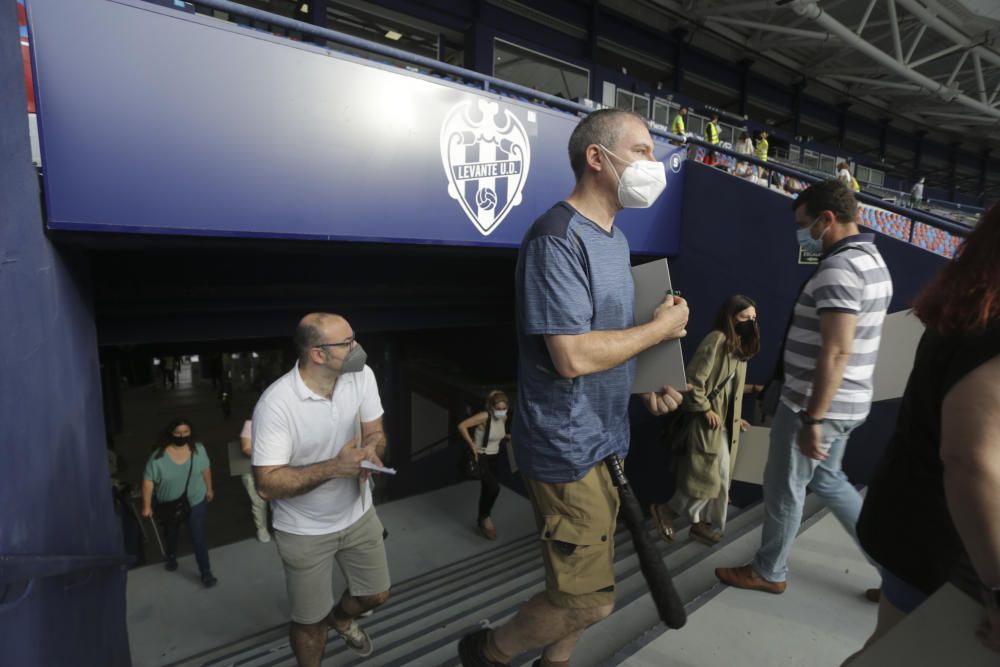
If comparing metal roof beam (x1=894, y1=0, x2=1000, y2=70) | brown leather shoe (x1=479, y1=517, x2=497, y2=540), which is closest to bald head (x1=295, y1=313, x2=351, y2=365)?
brown leather shoe (x1=479, y1=517, x2=497, y2=540)

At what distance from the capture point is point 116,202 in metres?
2.56

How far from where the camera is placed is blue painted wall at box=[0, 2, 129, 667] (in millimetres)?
1713

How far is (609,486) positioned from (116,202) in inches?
112

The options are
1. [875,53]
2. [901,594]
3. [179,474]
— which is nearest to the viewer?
[901,594]

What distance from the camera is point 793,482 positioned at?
2.32 metres

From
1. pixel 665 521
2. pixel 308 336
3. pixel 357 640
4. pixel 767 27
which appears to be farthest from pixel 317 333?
pixel 767 27

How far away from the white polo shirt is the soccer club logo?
1.93 metres

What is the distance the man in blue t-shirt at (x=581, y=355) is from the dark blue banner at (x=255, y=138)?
7.30 ft

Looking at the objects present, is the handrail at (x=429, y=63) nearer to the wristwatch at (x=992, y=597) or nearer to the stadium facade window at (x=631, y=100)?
the wristwatch at (x=992, y=597)

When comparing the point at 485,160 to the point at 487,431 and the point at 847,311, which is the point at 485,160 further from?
the point at 487,431

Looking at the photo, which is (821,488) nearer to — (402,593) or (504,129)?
(504,129)

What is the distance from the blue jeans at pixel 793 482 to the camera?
90.4 inches

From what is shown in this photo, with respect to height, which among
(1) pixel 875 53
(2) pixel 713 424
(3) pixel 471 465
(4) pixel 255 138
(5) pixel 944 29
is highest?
(5) pixel 944 29

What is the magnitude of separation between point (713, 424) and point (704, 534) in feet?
2.62
